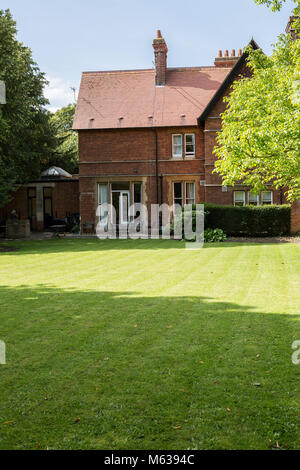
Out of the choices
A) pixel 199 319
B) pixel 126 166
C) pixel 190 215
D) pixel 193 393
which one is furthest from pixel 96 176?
pixel 193 393

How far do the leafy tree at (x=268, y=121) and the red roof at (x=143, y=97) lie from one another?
1098cm

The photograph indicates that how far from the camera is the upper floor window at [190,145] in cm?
2872

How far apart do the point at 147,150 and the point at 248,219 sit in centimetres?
897

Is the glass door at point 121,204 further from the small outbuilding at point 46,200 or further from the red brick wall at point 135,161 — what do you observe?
the small outbuilding at point 46,200

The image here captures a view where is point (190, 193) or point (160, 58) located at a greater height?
point (160, 58)

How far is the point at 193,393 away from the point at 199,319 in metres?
2.71

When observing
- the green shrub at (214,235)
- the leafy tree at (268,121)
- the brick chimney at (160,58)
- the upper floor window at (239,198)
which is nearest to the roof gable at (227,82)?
the upper floor window at (239,198)

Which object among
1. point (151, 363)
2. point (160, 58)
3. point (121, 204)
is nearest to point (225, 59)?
point (160, 58)

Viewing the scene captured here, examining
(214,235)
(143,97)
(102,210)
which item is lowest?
(214,235)

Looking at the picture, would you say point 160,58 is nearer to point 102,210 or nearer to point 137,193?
point 137,193

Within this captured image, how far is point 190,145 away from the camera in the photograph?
2878 cm

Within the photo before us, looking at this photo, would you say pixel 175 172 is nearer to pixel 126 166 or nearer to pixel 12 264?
pixel 126 166

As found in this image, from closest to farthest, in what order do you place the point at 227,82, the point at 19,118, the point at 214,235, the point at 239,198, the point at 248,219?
the point at 214,235 → the point at 248,219 → the point at 19,118 → the point at 227,82 → the point at 239,198

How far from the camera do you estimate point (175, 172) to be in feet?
94.7
